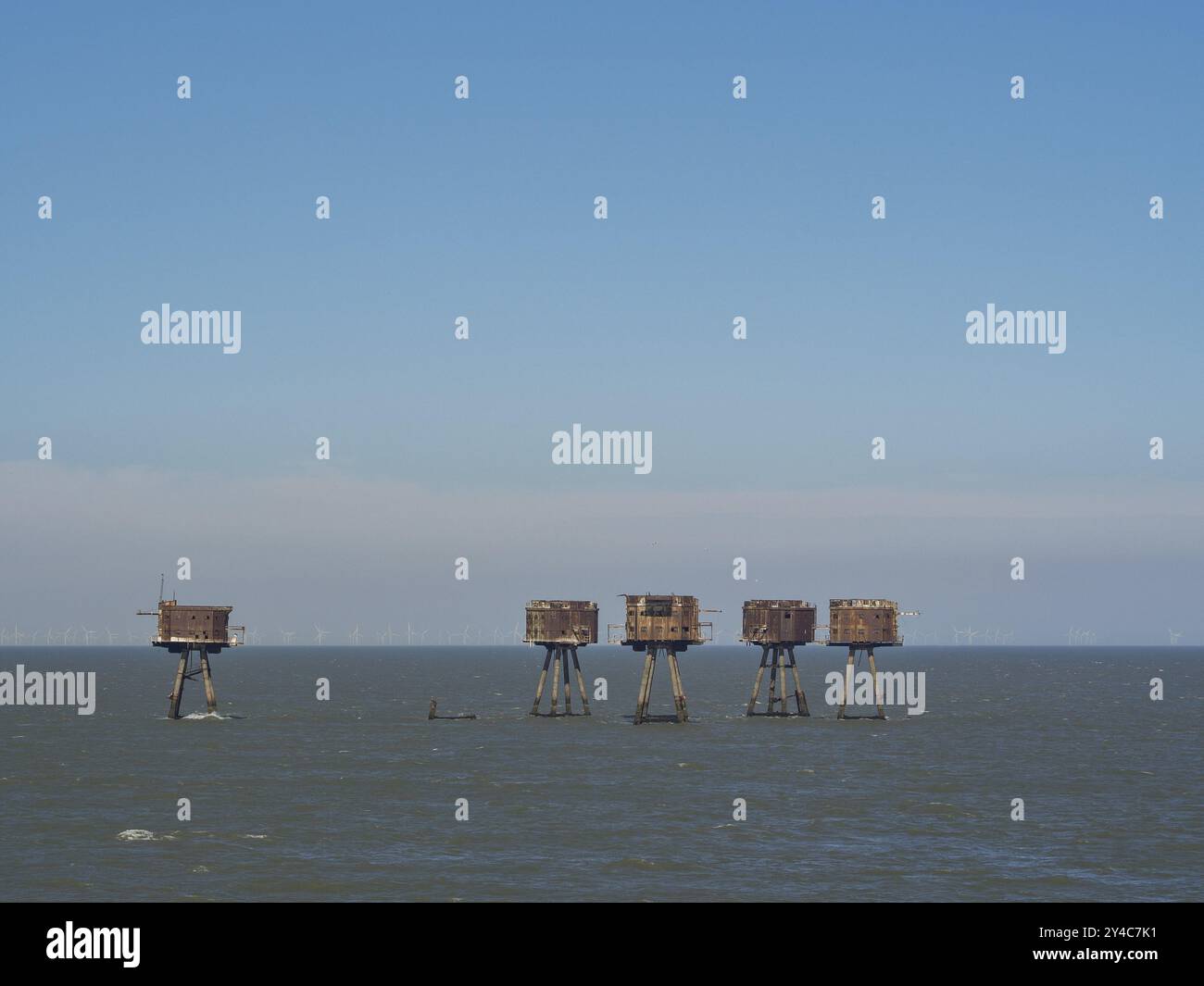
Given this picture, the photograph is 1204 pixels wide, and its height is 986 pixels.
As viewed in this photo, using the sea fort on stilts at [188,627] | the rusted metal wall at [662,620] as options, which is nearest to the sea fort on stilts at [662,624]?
the rusted metal wall at [662,620]

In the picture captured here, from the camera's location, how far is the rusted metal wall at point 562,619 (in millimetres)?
101875

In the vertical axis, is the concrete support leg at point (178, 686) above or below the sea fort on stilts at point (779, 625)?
below

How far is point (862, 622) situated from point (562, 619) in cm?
2261

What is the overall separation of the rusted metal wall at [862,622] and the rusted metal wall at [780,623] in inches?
80.5

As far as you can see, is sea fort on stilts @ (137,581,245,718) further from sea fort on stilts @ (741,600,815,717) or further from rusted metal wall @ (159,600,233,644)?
sea fort on stilts @ (741,600,815,717)

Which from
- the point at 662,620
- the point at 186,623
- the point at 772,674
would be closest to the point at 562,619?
the point at 662,620

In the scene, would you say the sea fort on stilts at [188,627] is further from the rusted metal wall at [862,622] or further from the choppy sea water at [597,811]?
the rusted metal wall at [862,622]

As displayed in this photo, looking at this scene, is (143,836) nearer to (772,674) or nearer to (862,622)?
(862,622)

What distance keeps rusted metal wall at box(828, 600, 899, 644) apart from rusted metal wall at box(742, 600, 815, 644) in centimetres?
204

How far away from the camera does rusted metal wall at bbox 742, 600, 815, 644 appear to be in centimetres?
10344
